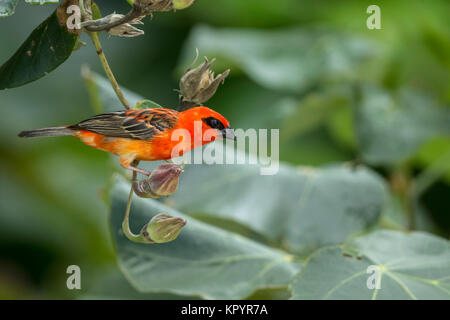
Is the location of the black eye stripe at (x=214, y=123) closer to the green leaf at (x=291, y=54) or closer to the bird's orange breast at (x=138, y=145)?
the bird's orange breast at (x=138, y=145)

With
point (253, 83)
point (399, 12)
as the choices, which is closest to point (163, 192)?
point (253, 83)

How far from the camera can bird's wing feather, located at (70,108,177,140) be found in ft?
1.25

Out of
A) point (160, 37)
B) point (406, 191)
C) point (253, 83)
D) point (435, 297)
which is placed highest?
point (160, 37)

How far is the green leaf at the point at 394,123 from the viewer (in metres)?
1.18

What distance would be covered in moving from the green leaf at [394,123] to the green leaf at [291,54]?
0.12 m

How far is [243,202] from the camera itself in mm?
1030

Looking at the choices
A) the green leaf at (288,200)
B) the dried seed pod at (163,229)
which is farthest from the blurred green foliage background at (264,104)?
the dried seed pod at (163,229)

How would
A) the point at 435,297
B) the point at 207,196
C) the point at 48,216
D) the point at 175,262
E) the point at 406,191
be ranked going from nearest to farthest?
A: the point at 435,297 < the point at 175,262 < the point at 207,196 < the point at 406,191 < the point at 48,216

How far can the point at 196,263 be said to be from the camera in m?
0.78

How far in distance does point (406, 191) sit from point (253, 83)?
652 mm

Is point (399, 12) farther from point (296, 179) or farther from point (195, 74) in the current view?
point (195, 74)

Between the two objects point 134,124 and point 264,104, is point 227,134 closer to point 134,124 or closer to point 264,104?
point 134,124

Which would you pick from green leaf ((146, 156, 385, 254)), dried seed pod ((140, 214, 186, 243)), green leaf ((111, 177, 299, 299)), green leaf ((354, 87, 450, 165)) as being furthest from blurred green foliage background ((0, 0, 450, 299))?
dried seed pod ((140, 214, 186, 243))

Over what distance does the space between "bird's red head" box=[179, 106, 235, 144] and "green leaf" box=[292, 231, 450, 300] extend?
31 cm
